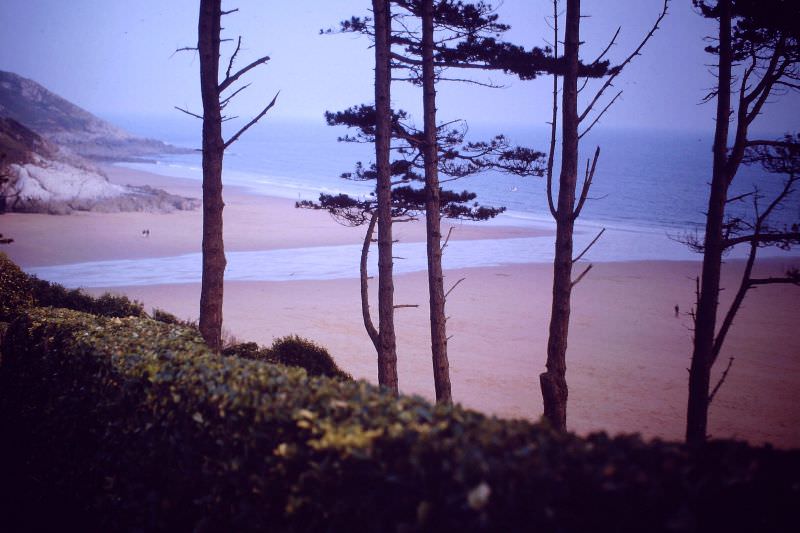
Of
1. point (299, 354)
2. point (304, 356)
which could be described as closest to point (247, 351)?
point (299, 354)

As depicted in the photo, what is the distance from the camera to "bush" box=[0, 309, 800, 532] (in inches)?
94.4

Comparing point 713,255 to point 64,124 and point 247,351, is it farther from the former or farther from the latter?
point 64,124

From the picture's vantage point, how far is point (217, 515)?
3.63 metres

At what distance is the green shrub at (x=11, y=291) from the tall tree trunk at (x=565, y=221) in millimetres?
9327

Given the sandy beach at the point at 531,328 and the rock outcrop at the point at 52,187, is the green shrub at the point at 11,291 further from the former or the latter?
the rock outcrop at the point at 52,187

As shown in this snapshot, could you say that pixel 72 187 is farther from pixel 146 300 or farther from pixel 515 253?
pixel 515 253

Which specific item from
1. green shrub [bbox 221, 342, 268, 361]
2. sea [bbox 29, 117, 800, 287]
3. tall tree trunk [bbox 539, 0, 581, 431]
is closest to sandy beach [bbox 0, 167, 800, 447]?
tall tree trunk [bbox 539, 0, 581, 431]

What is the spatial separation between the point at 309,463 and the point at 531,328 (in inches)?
656

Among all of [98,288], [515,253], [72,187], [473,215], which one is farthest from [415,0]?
[72,187]

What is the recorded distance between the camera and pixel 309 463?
10.2 feet

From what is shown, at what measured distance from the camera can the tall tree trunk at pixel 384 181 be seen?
29.0 ft

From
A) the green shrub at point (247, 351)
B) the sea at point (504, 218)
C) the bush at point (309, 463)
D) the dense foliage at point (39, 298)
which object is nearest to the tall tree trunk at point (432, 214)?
the green shrub at point (247, 351)

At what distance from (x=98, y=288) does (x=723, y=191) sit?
2123 centimetres

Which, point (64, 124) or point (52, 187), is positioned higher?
point (64, 124)
